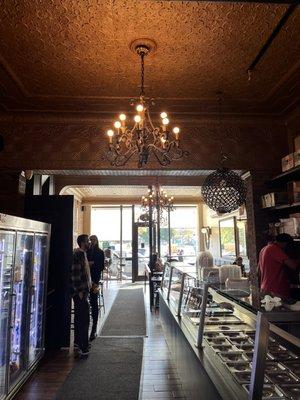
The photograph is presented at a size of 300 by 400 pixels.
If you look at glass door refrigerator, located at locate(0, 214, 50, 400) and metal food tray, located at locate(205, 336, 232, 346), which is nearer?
metal food tray, located at locate(205, 336, 232, 346)

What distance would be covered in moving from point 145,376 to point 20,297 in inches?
69.4

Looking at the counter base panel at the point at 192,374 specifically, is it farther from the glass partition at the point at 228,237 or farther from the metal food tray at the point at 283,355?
the glass partition at the point at 228,237

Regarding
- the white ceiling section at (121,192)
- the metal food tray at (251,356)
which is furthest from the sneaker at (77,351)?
the white ceiling section at (121,192)

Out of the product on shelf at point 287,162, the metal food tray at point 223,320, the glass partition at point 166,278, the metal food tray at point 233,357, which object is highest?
the product on shelf at point 287,162

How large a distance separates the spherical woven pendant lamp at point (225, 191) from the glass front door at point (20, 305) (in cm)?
214

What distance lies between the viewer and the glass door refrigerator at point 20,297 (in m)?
3.13

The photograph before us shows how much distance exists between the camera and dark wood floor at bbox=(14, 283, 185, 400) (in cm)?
341

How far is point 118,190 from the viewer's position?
43.1 ft

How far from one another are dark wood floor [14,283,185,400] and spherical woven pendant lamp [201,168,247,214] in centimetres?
204

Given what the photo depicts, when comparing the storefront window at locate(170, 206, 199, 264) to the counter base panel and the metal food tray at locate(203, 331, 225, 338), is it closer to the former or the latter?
the counter base panel

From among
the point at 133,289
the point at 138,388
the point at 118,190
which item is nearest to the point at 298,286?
the point at 138,388

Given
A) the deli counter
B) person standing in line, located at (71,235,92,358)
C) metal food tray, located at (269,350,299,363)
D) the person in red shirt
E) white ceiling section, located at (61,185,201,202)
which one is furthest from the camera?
white ceiling section, located at (61,185,201,202)

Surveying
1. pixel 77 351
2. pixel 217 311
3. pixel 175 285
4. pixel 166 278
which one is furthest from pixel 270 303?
pixel 77 351

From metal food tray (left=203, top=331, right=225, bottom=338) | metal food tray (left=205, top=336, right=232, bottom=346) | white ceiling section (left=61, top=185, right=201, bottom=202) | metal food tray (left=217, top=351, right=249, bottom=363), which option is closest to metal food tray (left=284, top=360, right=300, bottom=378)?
metal food tray (left=217, top=351, right=249, bottom=363)
